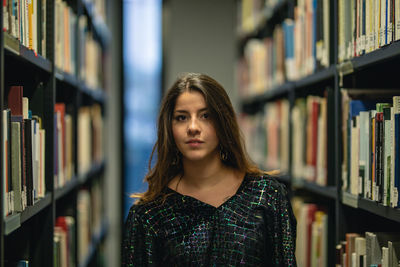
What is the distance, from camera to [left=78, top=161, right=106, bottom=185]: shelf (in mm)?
2647

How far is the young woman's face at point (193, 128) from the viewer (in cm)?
145

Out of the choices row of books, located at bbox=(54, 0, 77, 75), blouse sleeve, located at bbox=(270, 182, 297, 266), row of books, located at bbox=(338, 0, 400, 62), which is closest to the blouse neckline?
blouse sleeve, located at bbox=(270, 182, 297, 266)

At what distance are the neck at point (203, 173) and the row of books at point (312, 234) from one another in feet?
2.47

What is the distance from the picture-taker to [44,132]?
5.75 ft

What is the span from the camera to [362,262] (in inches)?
62.4

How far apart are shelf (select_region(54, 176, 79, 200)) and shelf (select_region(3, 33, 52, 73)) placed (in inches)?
20.0

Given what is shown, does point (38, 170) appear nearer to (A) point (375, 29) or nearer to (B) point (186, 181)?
(B) point (186, 181)

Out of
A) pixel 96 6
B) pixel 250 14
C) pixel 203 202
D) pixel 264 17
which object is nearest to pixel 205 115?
pixel 203 202

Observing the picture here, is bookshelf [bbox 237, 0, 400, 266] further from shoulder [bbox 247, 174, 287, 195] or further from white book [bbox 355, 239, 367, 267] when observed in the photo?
shoulder [bbox 247, 174, 287, 195]

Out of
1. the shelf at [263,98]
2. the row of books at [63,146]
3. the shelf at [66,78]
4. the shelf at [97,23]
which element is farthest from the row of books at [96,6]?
the shelf at [263,98]

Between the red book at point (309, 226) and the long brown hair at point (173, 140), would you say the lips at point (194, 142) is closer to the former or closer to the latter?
the long brown hair at point (173, 140)

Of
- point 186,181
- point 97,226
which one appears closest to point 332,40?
point 186,181

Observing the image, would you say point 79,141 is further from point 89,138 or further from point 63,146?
point 63,146

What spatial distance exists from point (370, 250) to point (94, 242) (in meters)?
2.15
